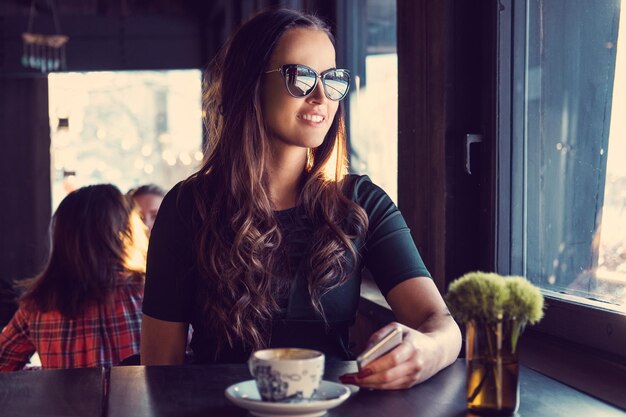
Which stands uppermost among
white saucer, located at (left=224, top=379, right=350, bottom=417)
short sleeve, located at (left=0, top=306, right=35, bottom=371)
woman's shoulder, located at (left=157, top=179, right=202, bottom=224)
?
woman's shoulder, located at (left=157, top=179, right=202, bottom=224)

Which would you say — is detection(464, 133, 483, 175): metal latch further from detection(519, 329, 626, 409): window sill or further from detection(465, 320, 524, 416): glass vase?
detection(465, 320, 524, 416): glass vase

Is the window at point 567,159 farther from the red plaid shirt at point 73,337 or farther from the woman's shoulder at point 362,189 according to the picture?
the red plaid shirt at point 73,337

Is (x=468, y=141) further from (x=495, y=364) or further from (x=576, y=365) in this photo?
(x=495, y=364)

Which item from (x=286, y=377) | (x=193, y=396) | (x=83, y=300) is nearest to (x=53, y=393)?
(x=193, y=396)

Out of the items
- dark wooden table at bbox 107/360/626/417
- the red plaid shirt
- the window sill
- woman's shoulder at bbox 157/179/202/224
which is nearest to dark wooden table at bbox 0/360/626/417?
dark wooden table at bbox 107/360/626/417

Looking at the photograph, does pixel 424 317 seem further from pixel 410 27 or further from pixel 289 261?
pixel 410 27

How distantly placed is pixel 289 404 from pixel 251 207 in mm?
783

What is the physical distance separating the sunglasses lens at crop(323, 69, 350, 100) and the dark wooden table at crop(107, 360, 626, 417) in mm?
627

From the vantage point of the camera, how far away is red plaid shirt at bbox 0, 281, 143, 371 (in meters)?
2.50

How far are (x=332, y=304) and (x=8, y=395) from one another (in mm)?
731

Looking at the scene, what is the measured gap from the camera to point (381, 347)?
4.22 feet

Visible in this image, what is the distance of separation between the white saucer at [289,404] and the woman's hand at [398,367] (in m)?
0.07

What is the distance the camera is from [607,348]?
1724 millimetres

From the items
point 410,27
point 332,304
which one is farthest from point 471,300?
point 410,27
